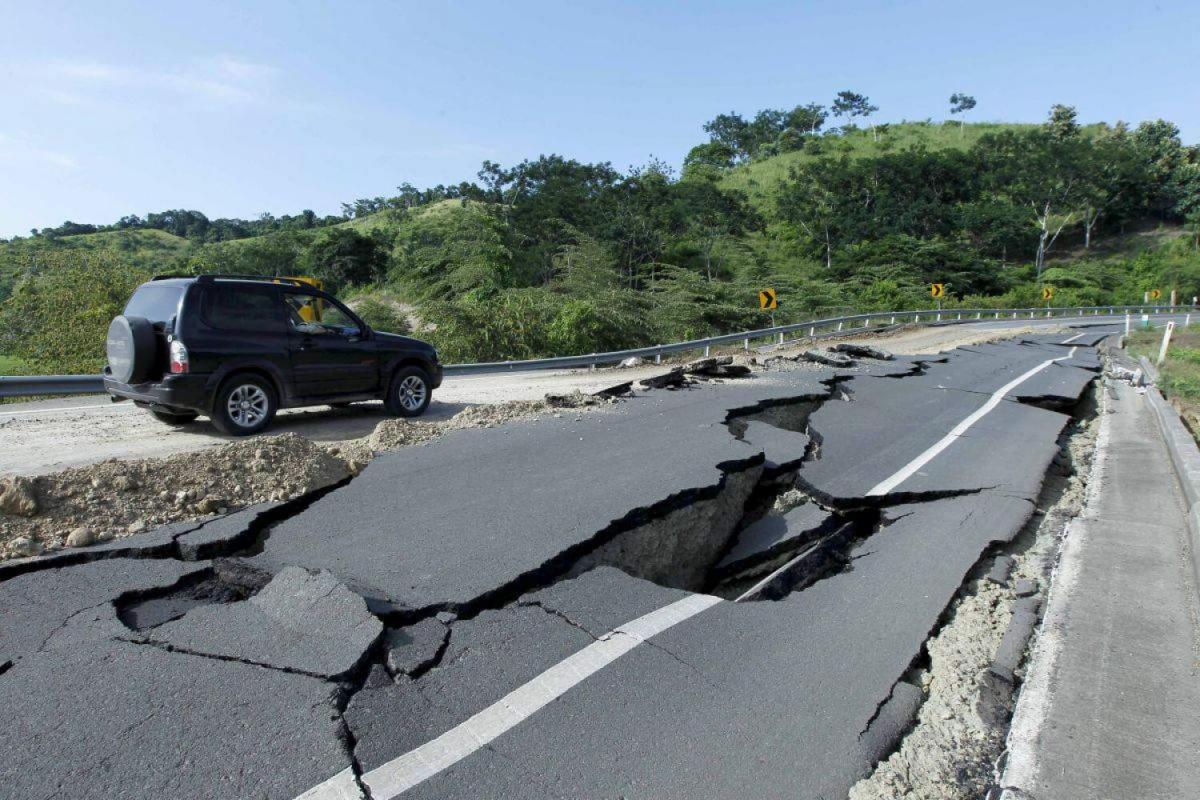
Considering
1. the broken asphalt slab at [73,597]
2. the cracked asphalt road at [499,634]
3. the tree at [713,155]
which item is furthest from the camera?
the tree at [713,155]

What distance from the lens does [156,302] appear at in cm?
805

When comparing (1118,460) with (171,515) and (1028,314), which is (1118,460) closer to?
(171,515)

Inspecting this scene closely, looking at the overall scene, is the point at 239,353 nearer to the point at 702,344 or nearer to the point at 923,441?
the point at 923,441

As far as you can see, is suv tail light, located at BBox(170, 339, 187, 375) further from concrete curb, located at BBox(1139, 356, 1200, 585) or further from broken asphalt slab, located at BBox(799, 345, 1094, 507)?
concrete curb, located at BBox(1139, 356, 1200, 585)

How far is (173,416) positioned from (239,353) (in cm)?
140

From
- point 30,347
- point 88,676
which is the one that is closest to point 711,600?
point 88,676

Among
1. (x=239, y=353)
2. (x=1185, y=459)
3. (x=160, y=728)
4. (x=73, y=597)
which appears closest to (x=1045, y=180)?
(x=1185, y=459)

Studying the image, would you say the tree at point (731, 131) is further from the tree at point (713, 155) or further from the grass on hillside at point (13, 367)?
the grass on hillside at point (13, 367)

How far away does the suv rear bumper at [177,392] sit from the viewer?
767 centimetres

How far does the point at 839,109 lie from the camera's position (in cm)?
12144

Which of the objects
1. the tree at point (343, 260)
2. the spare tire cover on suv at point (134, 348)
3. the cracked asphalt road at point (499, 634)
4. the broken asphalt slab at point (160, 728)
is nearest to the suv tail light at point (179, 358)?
the spare tire cover on suv at point (134, 348)

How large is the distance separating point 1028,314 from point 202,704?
50458 millimetres

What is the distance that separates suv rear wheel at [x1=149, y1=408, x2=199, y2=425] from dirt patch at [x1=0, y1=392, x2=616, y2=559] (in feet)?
9.08

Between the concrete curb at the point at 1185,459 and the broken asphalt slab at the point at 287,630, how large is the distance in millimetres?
5232
